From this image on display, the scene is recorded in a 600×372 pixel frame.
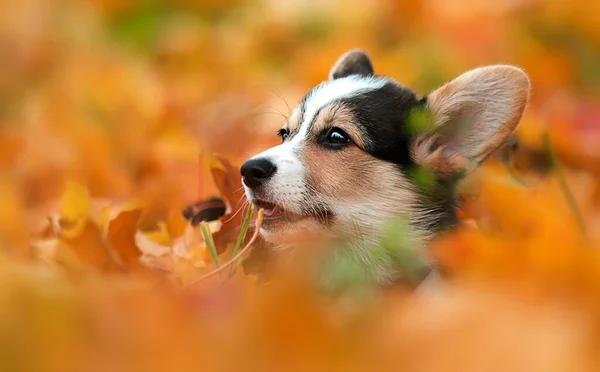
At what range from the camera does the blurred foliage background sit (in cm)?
28

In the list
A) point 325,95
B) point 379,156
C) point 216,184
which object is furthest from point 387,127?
point 216,184

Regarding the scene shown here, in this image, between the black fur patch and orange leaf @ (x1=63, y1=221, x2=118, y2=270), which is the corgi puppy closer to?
the black fur patch

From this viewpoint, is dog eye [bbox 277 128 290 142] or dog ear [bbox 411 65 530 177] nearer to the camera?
dog ear [bbox 411 65 530 177]

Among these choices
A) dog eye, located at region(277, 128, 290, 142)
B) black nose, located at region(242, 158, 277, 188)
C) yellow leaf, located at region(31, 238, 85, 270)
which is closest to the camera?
yellow leaf, located at region(31, 238, 85, 270)

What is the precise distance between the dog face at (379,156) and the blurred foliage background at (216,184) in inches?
3.8

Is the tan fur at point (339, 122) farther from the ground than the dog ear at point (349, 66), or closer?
closer

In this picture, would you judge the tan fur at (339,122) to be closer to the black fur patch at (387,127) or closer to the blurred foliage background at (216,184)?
the black fur patch at (387,127)

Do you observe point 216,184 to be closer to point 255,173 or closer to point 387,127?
point 255,173

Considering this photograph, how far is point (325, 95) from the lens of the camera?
1.23 m

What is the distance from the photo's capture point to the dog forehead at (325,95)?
119 cm

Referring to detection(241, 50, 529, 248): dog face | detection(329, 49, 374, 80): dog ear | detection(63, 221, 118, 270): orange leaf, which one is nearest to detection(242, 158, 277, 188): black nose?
detection(241, 50, 529, 248): dog face

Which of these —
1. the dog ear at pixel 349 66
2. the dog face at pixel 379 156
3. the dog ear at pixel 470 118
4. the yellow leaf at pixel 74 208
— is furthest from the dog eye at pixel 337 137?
the yellow leaf at pixel 74 208

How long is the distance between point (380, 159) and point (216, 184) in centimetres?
25

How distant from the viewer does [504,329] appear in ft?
0.90
